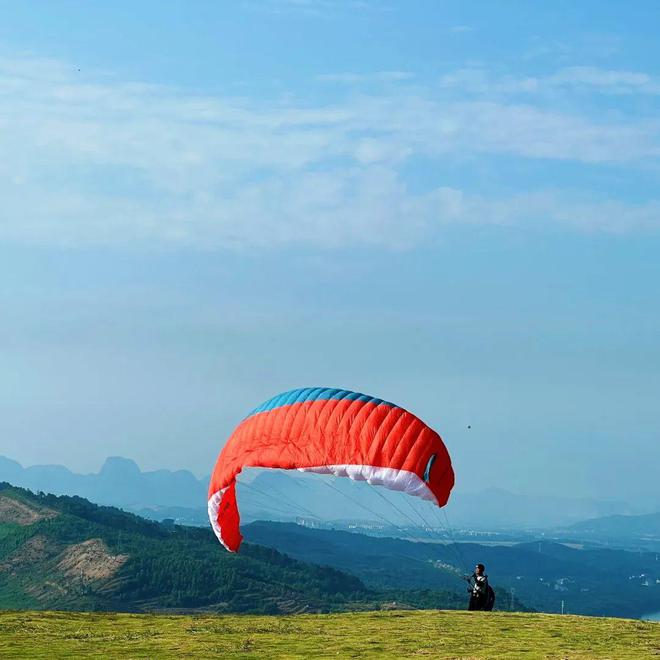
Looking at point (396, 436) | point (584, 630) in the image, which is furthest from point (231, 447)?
point (584, 630)

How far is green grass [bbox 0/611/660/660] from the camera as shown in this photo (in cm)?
3319

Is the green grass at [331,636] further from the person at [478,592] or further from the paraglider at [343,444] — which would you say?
the paraglider at [343,444]

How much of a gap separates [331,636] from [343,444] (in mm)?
8509

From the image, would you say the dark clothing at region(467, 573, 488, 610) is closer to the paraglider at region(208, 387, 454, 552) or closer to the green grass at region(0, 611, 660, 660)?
the green grass at region(0, 611, 660, 660)

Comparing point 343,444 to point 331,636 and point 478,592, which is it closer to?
point 478,592

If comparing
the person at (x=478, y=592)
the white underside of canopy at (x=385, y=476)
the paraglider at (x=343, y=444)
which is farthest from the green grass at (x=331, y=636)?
the paraglider at (x=343, y=444)

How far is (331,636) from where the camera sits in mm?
36781

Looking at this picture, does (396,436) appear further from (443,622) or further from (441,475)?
(443,622)

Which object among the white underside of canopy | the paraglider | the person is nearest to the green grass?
the person

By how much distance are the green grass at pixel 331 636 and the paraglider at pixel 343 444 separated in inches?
193

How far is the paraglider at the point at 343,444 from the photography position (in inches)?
1676

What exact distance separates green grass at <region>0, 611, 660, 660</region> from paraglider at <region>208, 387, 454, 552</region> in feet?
16.1

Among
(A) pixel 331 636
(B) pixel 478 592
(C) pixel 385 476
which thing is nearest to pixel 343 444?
(C) pixel 385 476

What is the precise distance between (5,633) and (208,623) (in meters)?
6.73
